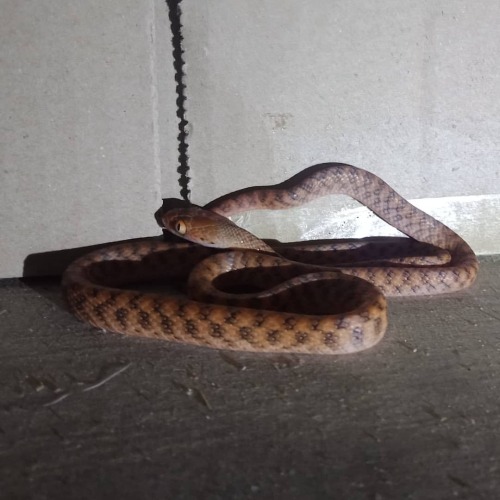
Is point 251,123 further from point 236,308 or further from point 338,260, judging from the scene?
point 236,308

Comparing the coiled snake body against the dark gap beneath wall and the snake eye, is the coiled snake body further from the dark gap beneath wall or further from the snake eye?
the dark gap beneath wall

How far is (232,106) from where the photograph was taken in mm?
5594

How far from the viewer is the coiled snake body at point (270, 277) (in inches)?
169

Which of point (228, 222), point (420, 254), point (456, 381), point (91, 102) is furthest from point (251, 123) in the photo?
point (456, 381)

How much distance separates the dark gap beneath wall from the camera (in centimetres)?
543

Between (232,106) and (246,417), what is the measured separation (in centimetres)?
277

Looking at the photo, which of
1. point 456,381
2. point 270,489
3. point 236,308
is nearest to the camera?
point 270,489

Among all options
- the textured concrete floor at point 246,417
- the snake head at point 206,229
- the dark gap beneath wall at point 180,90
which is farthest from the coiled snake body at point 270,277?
the dark gap beneath wall at point 180,90

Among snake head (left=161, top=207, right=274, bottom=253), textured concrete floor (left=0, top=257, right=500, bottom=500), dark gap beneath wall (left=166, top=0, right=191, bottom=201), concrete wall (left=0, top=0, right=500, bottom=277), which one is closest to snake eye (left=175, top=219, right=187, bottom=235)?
snake head (left=161, top=207, right=274, bottom=253)

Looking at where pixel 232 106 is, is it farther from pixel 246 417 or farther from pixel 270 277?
pixel 246 417

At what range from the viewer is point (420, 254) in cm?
598

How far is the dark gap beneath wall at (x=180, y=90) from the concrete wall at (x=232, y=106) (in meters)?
0.04

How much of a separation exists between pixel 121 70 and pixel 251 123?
108cm

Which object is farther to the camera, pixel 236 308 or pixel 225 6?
pixel 225 6
